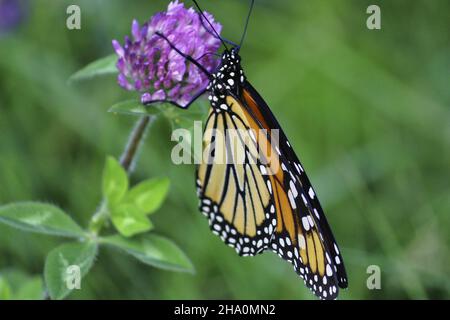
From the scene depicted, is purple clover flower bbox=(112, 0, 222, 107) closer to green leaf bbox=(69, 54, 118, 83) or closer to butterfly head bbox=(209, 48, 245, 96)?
butterfly head bbox=(209, 48, 245, 96)

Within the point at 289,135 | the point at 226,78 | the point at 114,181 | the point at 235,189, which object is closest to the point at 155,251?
the point at 114,181

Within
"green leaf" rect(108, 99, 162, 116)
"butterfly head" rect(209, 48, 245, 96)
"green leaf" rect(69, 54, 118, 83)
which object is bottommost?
"green leaf" rect(108, 99, 162, 116)

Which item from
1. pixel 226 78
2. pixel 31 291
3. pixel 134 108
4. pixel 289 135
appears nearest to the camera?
pixel 134 108

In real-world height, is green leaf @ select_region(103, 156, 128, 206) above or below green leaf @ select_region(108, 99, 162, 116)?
below

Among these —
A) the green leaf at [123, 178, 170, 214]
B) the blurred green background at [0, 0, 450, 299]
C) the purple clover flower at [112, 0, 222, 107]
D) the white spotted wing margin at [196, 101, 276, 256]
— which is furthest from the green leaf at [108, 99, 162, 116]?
the blurred green background at [0, 0, 450, 299]

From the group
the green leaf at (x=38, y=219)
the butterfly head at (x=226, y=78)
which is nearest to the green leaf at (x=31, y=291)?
the green leaf at (x=38, y=219)

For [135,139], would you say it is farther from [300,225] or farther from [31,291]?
[31,291]

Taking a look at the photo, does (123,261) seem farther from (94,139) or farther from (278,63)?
(278,63)

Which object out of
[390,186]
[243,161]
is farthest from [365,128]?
[243,161]
